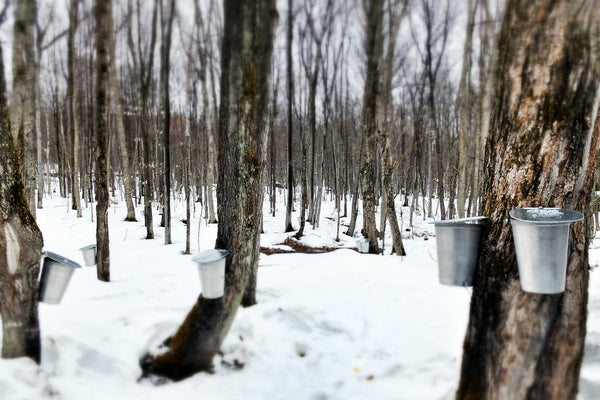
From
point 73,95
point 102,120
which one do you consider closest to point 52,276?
point 102,120

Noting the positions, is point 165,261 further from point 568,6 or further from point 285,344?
point 568,6

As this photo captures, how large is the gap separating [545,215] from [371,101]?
6.37 m

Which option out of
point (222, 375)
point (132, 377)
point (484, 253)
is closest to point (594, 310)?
point (484, 253)

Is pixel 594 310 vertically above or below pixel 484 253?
below

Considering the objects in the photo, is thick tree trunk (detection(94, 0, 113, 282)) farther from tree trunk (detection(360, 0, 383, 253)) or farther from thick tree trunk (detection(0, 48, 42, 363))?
tree trunk (detection(360, 0, 383, 253))

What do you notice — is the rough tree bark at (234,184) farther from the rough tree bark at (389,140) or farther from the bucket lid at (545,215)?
the rough tree bark at (389,140)

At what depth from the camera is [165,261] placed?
20.4 ft

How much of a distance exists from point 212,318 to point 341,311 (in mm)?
1483

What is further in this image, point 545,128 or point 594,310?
point 594,310

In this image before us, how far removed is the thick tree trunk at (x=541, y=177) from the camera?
58.8 inches

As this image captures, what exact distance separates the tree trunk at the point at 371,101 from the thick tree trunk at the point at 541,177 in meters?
→ 5.99

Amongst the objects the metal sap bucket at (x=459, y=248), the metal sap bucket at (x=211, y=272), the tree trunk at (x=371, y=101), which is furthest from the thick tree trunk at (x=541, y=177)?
the tree trunk at (x=371, y=101)

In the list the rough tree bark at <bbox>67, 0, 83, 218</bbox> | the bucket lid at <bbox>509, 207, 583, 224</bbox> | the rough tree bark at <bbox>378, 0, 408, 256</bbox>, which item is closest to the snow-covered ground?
the bucket lid at <bbox>509, 207, 583, 224</bbox>

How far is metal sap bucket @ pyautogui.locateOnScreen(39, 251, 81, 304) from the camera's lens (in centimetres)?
245
